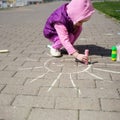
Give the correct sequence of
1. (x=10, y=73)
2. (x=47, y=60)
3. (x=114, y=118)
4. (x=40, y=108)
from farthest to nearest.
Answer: (x=47, y=60) → (x=10, y=73) → (x=40, y=108) → (x=114, y=118)

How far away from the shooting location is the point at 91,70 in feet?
13.6

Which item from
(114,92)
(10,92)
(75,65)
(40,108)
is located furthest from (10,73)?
(114,92)

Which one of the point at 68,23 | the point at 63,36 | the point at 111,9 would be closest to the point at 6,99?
the point at 63,36

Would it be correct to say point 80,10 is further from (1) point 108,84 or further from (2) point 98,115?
(2) point 98,115

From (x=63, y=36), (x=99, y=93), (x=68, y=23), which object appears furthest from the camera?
(x=68, y=23)

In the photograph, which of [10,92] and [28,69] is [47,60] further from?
[10,92]

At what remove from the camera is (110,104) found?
300 centimetres

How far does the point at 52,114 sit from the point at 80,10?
2289 millimetres

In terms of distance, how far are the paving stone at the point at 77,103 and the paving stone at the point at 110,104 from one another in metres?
→ 0.07

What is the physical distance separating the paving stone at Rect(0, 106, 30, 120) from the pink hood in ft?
7.32

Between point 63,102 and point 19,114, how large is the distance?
0.53m

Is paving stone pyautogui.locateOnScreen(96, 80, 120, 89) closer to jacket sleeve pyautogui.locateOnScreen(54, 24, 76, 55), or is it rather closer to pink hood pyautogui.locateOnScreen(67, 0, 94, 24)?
jacket sleeve pyautogui.locateOnScreen(54, 24, 76, 55)

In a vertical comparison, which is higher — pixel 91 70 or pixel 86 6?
pixel 86 6

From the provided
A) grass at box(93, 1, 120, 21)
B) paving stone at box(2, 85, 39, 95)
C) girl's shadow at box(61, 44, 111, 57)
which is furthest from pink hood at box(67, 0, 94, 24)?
grass at box(93, 1, 120, 21)
